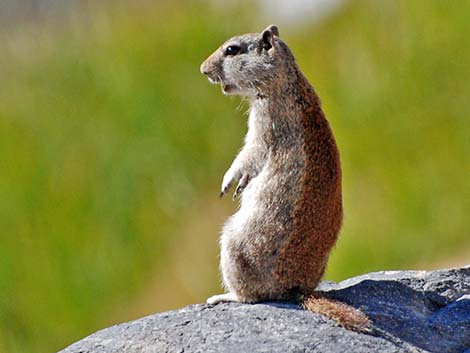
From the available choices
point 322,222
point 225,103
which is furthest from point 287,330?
point 225,103

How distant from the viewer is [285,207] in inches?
245

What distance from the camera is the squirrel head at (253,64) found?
663 cm

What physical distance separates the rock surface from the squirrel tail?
0.04m

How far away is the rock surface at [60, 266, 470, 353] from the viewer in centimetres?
569

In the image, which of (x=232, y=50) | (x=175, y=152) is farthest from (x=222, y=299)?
(x=175, y=152)

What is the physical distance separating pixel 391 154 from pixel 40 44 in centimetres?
337

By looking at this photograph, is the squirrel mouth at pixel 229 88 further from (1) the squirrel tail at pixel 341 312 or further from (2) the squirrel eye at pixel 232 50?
(1) the squirrel tail at pixel 341 312

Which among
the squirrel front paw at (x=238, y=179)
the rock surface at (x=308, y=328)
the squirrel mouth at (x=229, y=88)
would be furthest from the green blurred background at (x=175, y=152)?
the squirrel front paw at (x=238, y=179)

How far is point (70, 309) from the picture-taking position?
9.00 m

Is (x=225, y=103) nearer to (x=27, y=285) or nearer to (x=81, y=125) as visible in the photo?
Answer: (x=81, y=125)

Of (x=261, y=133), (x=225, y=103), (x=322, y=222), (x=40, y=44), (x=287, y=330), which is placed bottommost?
(x=287, y=330)

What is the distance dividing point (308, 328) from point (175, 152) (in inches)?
154

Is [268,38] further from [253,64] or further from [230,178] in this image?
[230,178]

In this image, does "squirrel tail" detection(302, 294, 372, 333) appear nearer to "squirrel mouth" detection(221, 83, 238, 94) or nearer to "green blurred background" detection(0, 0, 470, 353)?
"squirrel mouth" detection(221, 83, 238, 94)
